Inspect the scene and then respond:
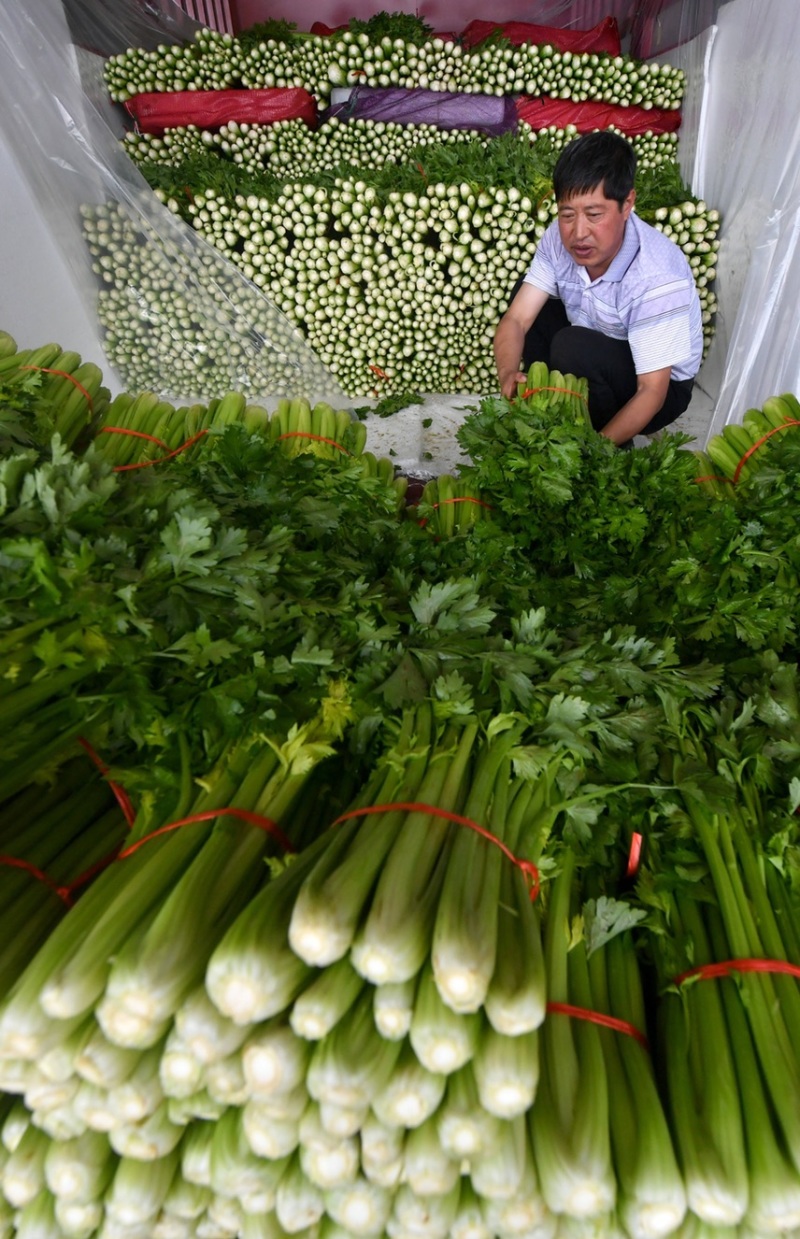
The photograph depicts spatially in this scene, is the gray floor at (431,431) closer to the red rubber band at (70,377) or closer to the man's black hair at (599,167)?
the man's black hair at (599,167)

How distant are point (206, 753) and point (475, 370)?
4.53 meters

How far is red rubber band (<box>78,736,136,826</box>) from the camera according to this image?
1316 millimetres

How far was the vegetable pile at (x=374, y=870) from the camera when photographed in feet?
2.95

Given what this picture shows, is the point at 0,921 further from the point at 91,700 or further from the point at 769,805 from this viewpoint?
the point at 769,805

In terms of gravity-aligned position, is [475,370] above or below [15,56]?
below

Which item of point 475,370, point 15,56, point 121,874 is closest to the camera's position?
point 121,874

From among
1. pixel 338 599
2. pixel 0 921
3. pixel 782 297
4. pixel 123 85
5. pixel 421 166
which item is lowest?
pixel 0 921

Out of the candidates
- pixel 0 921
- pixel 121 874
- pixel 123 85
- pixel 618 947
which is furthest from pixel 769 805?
pixel 123 85

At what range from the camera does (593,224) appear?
293cm

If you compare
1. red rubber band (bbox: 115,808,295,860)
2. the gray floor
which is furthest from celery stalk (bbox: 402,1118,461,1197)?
the gray floor

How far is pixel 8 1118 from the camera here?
1.00 meters

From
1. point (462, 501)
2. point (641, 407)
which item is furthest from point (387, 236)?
point (462, 501)

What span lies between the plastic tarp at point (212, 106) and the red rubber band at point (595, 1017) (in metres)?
5.65

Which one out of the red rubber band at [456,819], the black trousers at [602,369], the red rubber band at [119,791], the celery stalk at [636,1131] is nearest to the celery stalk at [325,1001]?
the red rubber band at [456,819]
